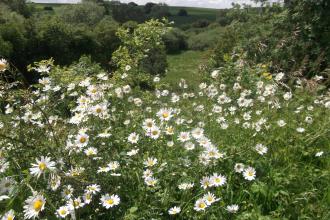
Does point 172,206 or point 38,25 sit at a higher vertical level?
point 172,206

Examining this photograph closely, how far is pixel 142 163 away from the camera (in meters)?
2.92

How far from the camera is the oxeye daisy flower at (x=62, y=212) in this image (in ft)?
7.71

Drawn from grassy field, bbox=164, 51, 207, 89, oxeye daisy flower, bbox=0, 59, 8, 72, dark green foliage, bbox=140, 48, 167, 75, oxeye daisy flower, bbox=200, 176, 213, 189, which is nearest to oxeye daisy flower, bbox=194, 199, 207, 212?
oxeye daisy flower, bbox=200, 176, 213, 189

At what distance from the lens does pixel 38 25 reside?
39938mm

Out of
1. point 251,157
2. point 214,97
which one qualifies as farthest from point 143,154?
point 214,97

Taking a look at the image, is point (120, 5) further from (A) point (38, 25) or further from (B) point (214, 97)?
(B) point (214, 97)

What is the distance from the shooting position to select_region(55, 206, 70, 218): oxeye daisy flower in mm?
2350

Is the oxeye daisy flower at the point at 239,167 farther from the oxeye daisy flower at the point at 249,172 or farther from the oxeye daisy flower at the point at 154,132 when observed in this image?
the oxeye daisy flower at the point at 154,132

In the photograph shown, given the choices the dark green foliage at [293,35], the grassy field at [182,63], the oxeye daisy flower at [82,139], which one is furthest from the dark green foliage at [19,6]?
the oxeye daisy flower at [82,139]

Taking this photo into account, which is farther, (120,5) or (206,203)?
(120,5)

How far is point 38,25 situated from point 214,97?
38.0 m

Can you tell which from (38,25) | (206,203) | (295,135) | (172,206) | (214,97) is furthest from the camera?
(38,25)

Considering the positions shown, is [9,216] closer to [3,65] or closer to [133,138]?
[3,65]

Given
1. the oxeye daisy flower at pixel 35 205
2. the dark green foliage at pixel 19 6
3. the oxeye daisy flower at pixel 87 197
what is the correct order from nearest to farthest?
the oxeye daisy flower at pixel 35 205 → the oxeye daisy flower at pixel 87 197 → the dark green foliage at pixel 19 6
